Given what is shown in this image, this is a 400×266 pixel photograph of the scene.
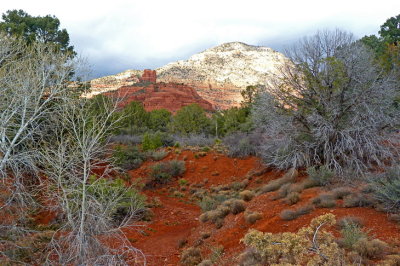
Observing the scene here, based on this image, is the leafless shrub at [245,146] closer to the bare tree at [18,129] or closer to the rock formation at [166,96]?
the bare tree at [18,129]

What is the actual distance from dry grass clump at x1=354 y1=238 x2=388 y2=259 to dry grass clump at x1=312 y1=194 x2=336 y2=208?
260 cm

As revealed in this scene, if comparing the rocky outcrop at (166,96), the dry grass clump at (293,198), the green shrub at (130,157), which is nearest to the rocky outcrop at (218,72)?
the rocky outcrop at (166,96)

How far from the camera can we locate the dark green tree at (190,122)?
34406 mm

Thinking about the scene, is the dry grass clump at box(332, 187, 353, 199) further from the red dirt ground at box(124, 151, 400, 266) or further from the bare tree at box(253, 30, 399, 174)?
the bare tree at box(253, 30, 399, 174)

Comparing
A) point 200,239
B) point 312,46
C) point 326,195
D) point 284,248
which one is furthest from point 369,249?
point 312,46

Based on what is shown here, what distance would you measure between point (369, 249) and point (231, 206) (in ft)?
19.8

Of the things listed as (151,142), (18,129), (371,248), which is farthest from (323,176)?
(151,142)

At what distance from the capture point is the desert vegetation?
20.9 feet

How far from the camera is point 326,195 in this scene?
8055 millimetres

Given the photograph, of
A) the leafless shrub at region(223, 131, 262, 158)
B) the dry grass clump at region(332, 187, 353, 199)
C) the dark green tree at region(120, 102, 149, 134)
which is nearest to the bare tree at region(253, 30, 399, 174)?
the dry grass clump at region(332, 187, 353, 199)

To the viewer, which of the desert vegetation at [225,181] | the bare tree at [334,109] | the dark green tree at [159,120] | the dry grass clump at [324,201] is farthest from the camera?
the dark green tree at [159,120]

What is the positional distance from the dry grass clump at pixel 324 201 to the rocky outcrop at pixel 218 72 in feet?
283

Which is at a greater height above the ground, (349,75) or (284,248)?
(349,75)

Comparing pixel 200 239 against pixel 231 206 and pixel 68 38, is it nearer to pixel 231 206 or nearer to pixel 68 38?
pixel 231 206
